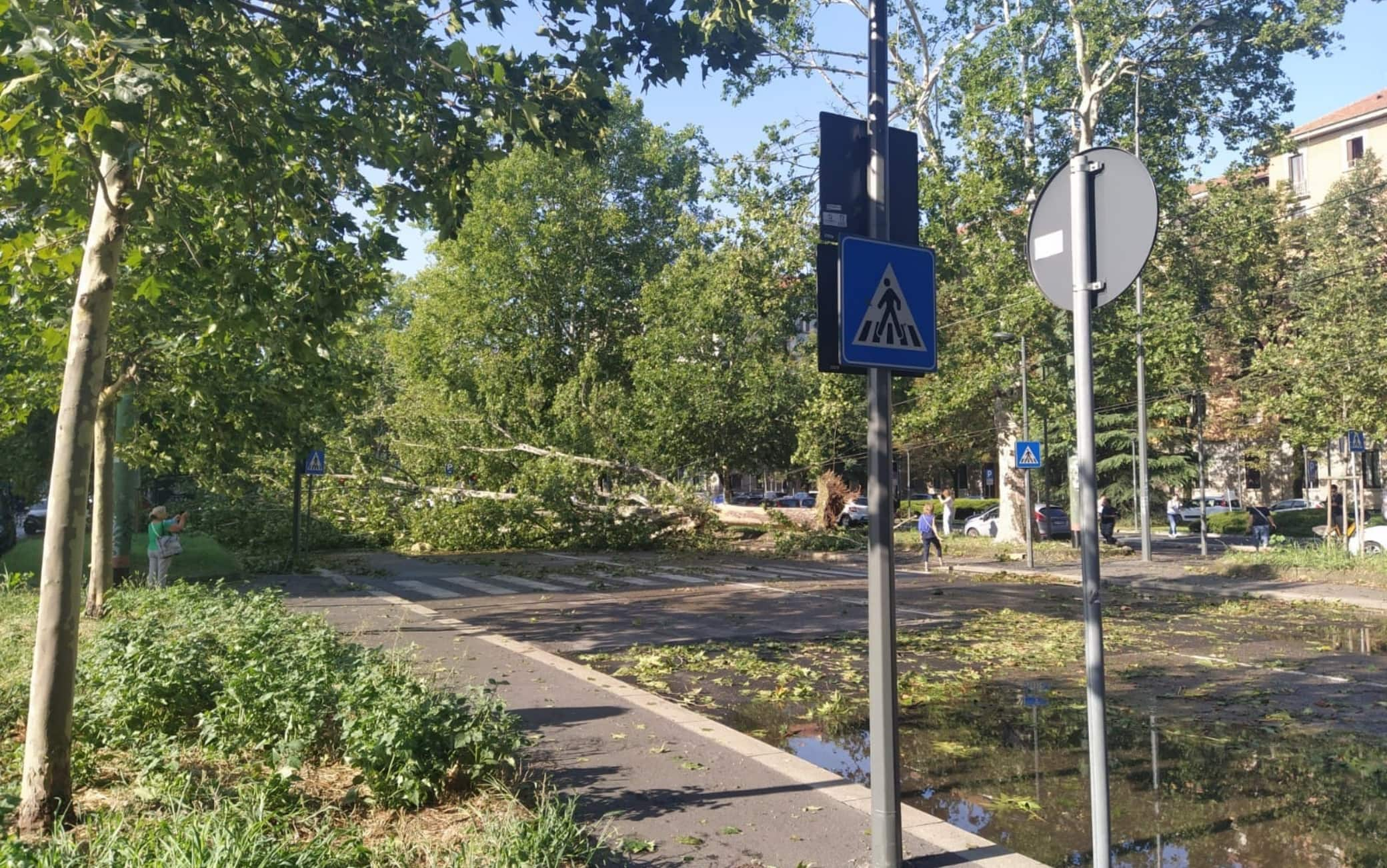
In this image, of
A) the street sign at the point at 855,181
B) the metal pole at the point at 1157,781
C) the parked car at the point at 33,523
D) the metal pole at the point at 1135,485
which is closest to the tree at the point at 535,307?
the parked car at the point at 33,523

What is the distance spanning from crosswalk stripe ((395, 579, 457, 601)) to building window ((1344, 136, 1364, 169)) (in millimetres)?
57924

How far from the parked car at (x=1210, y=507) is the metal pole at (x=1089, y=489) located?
42.9 metres

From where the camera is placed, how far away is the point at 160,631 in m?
7.83

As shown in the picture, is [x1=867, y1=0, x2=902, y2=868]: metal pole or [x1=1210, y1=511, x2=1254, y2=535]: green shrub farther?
[x1=1210, y1=511, x2=1254, y2=535]: green shrub

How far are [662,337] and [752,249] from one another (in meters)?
4.46

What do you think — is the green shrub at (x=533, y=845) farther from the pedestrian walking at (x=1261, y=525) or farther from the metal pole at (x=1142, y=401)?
the pedestrian walking at (x=1261, y=525)

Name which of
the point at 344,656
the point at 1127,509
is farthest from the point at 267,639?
the point at 1127,509

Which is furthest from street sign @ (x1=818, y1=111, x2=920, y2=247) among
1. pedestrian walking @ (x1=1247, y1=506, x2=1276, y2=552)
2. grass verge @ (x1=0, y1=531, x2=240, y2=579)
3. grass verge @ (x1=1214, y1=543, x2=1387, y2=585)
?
pedestrian walking @ (x1=1247, y1=506, x2=1276, y2=552)

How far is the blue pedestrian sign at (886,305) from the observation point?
14.8 feet

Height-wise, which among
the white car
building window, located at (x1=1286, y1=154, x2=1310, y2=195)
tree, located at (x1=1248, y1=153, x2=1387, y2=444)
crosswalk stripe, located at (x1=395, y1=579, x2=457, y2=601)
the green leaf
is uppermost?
building window, located at (x1=1286, y1=154, x2=1310, y2=195)

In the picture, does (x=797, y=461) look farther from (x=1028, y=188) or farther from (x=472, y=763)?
(x=472, y=763)

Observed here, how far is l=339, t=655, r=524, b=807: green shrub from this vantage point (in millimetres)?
5102

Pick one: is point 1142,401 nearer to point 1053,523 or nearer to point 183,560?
point 1053,523

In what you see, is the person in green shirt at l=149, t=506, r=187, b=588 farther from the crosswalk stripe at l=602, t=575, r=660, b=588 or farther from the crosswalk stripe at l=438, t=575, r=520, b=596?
the crosswalk stripe at l=602, t=575, r=660, b=588
